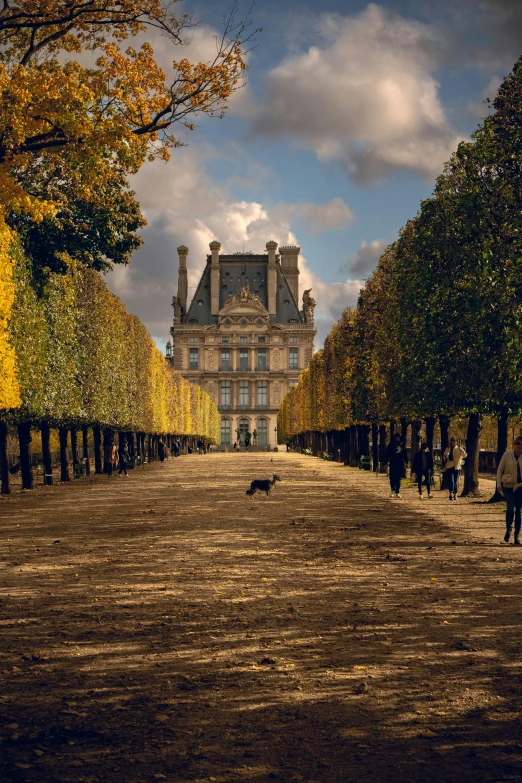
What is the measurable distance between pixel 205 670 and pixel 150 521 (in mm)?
13036

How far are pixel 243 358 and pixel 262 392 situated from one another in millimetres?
A: 6897

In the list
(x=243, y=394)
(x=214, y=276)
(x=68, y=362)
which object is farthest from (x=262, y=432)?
(x=68, y=362)

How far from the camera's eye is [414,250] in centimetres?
3244

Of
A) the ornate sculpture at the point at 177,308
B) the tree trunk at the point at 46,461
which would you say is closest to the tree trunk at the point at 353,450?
the tree trunk at the point at 46,461

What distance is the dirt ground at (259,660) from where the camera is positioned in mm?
5234

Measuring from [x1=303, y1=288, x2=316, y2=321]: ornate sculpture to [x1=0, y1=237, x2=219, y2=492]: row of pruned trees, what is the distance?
11187 cm

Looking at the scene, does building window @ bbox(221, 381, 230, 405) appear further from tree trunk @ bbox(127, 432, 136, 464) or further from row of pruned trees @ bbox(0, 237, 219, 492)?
tree trunk @ bbox(127, 432, 136, 464)

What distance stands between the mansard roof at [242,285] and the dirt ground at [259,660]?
155 metres

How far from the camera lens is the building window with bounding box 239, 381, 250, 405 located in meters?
168

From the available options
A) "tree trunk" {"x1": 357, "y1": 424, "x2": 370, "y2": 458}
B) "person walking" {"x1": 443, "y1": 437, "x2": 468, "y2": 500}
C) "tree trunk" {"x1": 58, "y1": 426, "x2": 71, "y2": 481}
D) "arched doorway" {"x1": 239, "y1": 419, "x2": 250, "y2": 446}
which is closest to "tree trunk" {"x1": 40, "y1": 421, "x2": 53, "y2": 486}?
"tree trunk" {"x1": 58, "y1": 426, "x2": 71, "y2": 481}

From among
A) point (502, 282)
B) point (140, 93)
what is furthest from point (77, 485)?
point (140, 93)

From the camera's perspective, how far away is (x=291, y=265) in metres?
177

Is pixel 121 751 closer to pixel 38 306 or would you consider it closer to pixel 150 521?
pixel 150 521

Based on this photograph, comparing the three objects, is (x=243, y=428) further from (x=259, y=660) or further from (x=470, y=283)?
(x=259, y=660)
